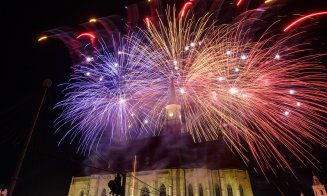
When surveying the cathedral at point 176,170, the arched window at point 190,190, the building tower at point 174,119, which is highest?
the building tower at point 174,119

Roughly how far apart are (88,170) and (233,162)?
1113 inches

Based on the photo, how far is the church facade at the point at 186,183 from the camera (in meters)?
38.2

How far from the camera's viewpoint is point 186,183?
38312mm

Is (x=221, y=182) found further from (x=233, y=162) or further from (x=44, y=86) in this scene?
(x=44, y=86)

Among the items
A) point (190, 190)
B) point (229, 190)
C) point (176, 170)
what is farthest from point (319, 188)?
point (176, 170)

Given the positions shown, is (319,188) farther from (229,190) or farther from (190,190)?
(190,190)

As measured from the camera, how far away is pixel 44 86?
36.9ft

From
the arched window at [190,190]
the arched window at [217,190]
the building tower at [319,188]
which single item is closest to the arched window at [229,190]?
the arched window at [217,190]

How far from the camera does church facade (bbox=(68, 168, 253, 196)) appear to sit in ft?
125

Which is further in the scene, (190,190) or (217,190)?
(217,190)

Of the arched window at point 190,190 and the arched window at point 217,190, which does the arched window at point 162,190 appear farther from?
the arched window at point 217,190

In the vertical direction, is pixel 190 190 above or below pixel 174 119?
below

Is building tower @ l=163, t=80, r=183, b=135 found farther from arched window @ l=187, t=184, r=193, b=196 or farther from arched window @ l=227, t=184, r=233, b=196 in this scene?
arched window @ l=227, t=184, r=233, b=196

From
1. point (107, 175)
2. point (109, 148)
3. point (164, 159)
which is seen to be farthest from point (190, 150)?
point (109, 148)
